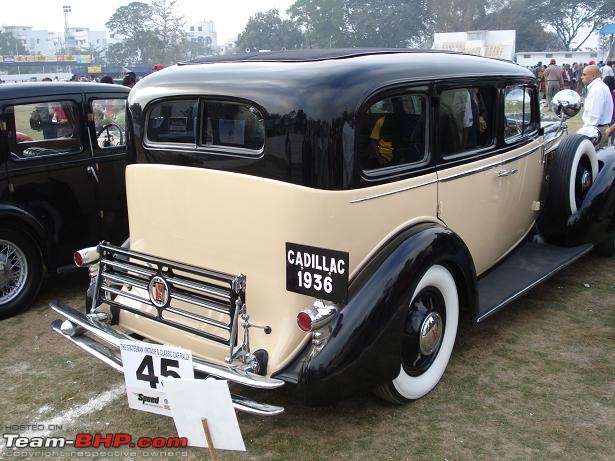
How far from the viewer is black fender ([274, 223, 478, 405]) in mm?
2713

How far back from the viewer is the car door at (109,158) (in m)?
5.19

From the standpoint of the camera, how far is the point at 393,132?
332cm

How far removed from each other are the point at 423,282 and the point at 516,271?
5.15 ft

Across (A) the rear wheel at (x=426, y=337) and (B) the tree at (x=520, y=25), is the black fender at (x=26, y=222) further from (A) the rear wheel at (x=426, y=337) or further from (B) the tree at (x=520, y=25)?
(B) the tree at (x=520, y=25)

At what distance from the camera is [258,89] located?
9.90ft

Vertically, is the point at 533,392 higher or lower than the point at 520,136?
lower

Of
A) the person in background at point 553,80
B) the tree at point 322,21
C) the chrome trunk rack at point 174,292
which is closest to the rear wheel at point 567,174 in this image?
the chrome trunk rack at point 174,292

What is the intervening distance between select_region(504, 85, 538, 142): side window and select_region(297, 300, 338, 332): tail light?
229cm

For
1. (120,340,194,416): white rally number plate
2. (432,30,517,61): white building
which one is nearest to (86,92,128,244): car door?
(120,340,194,416): white rally number plate

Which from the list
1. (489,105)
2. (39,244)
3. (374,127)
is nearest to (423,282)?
(374,127)

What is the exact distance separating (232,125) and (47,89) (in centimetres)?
260

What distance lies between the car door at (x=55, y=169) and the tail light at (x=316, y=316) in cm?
309

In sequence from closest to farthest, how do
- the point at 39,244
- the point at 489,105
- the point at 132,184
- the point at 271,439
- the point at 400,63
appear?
the point at 271,439 < the point at 400,63 < the point at 132,184 < the point at 489,105 < the point at 39,244

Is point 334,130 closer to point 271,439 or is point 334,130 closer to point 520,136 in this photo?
point 271,439
